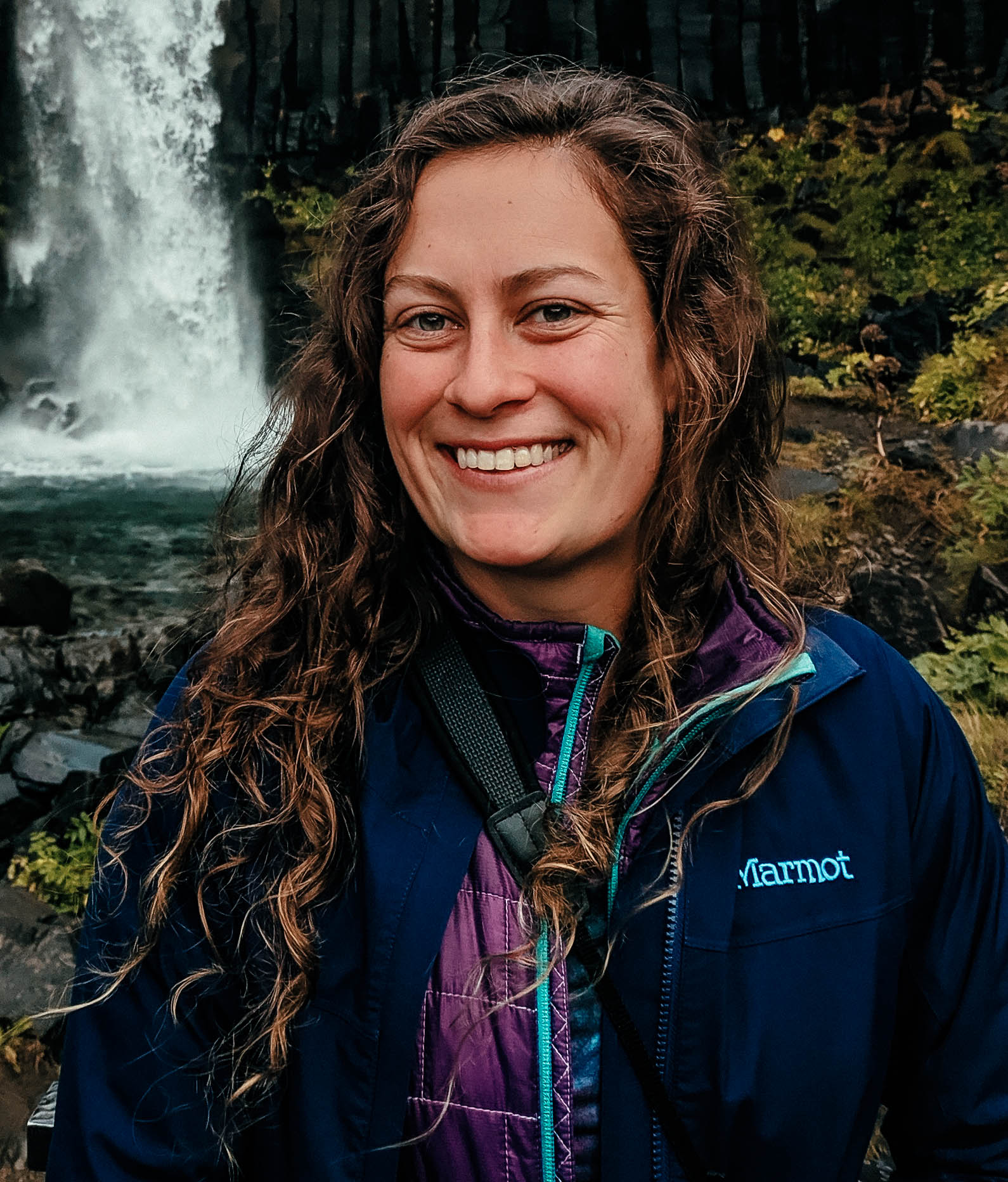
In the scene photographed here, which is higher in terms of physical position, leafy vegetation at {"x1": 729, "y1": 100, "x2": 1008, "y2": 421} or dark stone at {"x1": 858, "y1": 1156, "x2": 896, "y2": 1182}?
leafy vegetation at {"x1": 729, "y1": 100, "x2": 1008, "y2": 421}

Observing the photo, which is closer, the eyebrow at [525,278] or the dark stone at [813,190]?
the eyebrow at [525,278]

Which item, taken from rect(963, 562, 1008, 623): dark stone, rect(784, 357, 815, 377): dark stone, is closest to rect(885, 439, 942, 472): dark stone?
rect(963, 562, 1008, 623): dark stone

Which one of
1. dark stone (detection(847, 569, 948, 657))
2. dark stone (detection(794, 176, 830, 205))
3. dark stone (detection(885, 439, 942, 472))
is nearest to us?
dark stone (detection(847, 569, 948, 657))

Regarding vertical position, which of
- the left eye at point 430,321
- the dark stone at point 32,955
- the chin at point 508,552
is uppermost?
the left eye at point 430,321

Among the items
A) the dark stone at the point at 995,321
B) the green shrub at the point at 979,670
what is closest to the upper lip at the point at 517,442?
the green shrub at the point at 979,670

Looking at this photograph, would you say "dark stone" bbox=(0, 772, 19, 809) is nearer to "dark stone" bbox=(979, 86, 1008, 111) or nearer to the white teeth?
the white teeth

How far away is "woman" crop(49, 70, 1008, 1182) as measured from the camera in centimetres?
116

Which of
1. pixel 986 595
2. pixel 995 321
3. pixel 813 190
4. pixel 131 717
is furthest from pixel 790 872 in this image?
pixel 813 190

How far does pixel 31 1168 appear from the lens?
10.5ft

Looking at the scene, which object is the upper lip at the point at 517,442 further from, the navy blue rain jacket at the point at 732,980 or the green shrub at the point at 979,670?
the green shrub at the point at 979,670

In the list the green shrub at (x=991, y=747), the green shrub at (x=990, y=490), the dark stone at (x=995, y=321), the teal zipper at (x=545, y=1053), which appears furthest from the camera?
the dark stone at (x=995, y=321)

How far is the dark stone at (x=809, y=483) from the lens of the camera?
19.1 feet

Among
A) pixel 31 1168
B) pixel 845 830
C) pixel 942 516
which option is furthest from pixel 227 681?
pixel 942 516

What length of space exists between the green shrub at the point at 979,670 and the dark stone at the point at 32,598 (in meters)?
4.61
